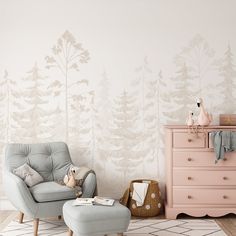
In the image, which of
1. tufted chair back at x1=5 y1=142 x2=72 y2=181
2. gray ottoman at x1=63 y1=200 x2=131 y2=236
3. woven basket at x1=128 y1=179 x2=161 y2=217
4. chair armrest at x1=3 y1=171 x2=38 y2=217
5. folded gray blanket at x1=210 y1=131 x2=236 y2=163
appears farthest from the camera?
woven basket at x1=128 y1=179 x2=161 y2=217

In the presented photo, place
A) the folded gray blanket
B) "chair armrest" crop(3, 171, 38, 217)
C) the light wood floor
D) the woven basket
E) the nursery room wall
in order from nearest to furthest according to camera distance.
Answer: "chair armrest" crop(3, 171, 38, 217) → the light wood floor → the folded gray blanket → the woven basket → the nursery room wall

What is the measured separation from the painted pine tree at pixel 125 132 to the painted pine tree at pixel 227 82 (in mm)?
1082

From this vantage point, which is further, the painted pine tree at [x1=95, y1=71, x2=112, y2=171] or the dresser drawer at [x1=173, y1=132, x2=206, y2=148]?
the painted pine tree at [x1=95, y1=71, x2=112, y2=171]

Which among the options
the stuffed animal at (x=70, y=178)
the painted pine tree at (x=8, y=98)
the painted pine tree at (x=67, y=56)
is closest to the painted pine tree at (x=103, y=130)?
the painted pine tree at (x=67, y=56)

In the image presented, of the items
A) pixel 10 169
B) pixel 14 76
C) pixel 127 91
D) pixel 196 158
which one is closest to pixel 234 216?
pixel 196 158

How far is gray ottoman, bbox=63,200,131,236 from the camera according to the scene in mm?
3629

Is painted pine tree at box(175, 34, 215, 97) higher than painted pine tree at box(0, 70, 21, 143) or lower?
higher

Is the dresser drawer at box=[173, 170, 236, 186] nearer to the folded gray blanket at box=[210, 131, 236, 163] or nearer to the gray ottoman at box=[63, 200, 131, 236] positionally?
the folded gray blanket at box=[210, 131, 236, 163]

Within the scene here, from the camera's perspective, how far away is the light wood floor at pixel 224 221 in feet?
14.3

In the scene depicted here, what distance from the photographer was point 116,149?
207 inches

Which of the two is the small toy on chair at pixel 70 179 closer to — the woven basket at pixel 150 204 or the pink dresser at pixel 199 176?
the woven basket at pixel 150 204

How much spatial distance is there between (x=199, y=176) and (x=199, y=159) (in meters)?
0.19

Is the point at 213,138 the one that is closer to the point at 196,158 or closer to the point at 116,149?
the point at 196,158

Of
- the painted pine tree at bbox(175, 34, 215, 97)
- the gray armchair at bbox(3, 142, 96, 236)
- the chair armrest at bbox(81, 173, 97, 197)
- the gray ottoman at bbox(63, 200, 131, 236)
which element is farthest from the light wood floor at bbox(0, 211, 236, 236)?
the painted pine tree at bbox(175, 34, 215, 97)
